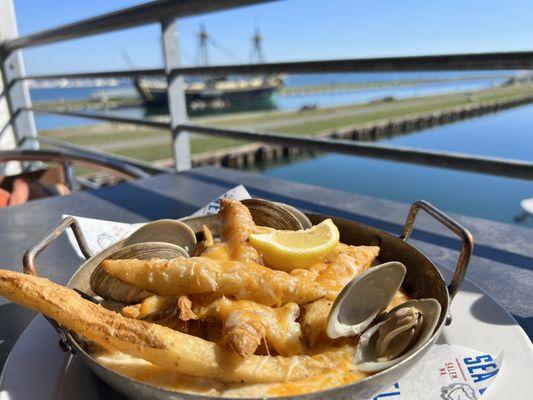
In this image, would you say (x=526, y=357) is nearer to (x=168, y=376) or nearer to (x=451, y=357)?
(x=451, y=357)

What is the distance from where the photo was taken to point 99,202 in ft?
5.80

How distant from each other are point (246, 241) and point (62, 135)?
30.8 metres

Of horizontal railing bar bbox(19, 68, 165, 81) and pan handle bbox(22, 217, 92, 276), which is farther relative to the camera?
horizontal railing bar bbox(19, 68, 165, 81)

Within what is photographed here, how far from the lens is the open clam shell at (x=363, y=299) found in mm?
577

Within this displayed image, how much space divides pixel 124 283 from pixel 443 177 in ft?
74.5

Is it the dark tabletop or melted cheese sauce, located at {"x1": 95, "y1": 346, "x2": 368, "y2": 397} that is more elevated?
melted cheese sauce, located at {"x1": 95, "y1": 346, "x2": 368, "y2": 397}

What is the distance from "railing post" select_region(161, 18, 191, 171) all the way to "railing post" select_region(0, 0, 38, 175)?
9.00 ft

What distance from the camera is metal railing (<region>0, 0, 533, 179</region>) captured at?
1505 mm

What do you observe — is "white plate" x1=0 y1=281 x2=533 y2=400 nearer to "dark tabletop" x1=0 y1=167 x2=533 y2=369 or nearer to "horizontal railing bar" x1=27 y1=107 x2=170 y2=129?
"dark tabletop" x1=0 y1=167 x2=533 y2=369

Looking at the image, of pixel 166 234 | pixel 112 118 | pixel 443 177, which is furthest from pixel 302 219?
pixel 443 177

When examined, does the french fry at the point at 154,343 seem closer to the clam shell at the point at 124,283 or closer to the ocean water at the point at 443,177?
the clam shell at the point at 124,283

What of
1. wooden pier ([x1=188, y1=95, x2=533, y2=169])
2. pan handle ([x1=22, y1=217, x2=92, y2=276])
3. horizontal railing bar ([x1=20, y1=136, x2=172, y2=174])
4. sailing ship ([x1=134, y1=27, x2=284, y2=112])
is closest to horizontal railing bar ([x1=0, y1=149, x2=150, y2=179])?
horizontal railing bar ([x1=20, y1=136, x2=172, y2=174])

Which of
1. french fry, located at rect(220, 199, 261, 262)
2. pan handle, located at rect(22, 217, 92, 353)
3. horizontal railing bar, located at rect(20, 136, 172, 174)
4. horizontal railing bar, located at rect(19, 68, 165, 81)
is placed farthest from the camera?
horizontal railing bar, located at rect(20, 136, 172, 174)

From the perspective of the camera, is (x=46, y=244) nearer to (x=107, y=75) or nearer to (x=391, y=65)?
(x=391, y=65)
